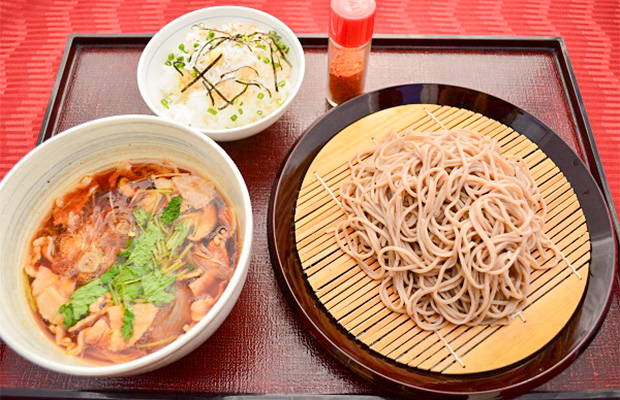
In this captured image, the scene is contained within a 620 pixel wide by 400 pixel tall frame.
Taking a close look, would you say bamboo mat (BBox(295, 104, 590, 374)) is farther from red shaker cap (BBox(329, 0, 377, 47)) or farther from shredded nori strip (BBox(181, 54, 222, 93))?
shredded nori strip (BBox(181, 54, 222, 93))

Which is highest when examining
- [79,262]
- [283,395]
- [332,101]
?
[332,101]

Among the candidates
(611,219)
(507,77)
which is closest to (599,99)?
(507,77)

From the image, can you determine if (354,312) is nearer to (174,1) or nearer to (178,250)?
(178,250)

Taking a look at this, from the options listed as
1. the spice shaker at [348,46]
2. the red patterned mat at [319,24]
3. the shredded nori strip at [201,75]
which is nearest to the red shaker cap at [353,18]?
the spice shaker at [348,46]

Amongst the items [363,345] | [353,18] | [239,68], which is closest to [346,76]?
[353,18]

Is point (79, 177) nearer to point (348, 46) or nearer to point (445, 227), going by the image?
point (348, 46)
